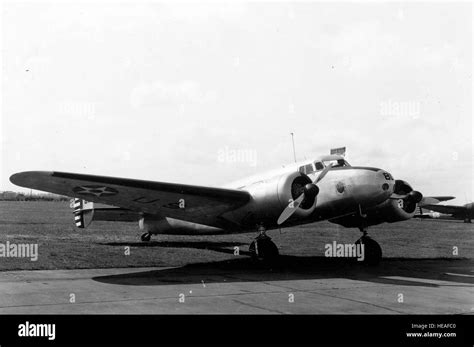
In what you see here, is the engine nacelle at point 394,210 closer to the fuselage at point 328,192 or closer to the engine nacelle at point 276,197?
the fuselage at point 328,192

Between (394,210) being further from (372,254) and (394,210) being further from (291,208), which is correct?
(291,208)

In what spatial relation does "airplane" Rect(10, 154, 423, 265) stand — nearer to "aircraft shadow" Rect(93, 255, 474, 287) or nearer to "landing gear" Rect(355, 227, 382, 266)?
"landing gear" Rect(355, 227, 382, 266)

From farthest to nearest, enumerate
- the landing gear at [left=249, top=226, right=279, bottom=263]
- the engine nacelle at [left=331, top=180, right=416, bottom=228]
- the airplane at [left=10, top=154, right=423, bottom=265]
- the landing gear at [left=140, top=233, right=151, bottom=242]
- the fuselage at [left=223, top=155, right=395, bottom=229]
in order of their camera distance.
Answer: the landing gear at [left=140, top=233, right=151, bottom=242] → the engine nacelle at [left=331, top=180, right=416, bottom=228] → the landing gear at [left=249, top=226, right=279, bottom=263] → the fuselage at [left=223, top=155, right=395, bottom=229] → the airplane at [left=10, top=154, right=423, bottom=265]

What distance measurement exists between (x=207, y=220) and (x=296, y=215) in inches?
125

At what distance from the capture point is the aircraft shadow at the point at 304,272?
11141mm

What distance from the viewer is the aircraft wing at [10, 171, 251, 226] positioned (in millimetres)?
10367

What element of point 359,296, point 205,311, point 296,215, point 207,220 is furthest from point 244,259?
point 205,311

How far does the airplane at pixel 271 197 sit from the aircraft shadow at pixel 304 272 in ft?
2.52

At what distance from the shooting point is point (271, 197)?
12.6 meters

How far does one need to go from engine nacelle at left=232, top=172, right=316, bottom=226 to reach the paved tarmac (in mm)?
1527

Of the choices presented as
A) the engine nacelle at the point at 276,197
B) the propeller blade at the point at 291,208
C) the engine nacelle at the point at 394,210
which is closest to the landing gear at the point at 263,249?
the engine nacelle at the point at 276,197

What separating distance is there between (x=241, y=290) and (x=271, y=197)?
3.47 meters

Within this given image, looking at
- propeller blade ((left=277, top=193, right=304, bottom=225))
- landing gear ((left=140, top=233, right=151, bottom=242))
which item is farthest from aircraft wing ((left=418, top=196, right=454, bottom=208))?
landing gear ((left=140, top=233, right=151, bottom=242))
